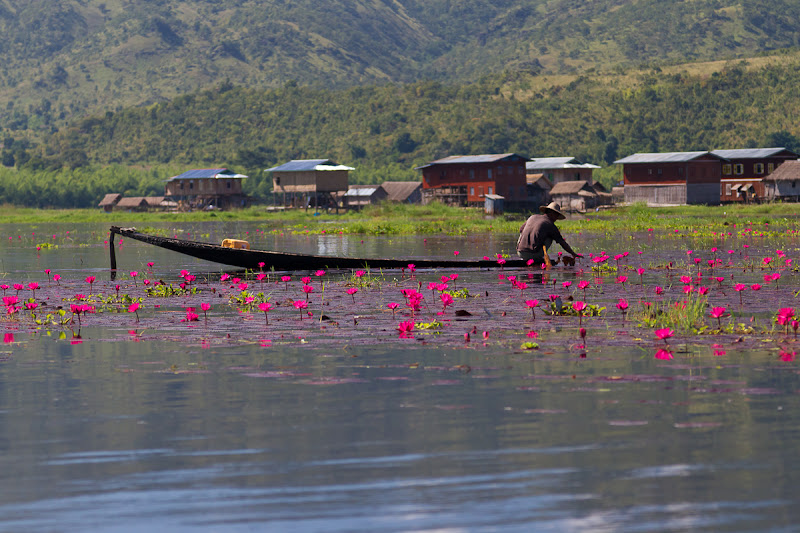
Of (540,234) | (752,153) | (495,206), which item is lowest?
(540,234)

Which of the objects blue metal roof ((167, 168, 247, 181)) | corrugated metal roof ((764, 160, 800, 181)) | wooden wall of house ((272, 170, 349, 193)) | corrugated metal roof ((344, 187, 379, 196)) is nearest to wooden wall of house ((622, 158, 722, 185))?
corrugated metal roof ((764, 160, 800, 181))

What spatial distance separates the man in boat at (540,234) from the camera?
2317 cm

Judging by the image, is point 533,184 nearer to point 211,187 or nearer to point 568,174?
point 568,174

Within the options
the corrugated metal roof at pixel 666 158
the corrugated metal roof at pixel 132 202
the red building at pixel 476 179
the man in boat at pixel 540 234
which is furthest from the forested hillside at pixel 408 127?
the man in boat at pixel 540 234

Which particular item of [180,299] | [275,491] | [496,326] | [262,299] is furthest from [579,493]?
[180,299]

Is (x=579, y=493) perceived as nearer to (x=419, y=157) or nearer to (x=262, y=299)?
(x=262, y=299)

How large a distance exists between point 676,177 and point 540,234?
81.3 metres

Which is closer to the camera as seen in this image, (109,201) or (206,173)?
(206,173)

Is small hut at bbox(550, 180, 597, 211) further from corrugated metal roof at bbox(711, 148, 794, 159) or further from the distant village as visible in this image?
corrugated metal roof at bbox(711, 148, 794, 159)

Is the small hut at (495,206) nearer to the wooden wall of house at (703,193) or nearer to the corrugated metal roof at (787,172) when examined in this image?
the wooden wall of house at (703,193)

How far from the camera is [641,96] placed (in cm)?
16912

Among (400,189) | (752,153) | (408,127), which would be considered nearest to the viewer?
(752,153)

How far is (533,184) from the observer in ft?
367

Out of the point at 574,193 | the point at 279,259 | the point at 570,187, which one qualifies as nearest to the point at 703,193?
the point at 574,193
